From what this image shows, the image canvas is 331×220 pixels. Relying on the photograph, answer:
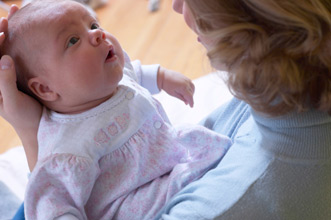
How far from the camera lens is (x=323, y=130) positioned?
0.68m

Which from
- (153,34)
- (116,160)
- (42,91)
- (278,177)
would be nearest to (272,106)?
(278,177)

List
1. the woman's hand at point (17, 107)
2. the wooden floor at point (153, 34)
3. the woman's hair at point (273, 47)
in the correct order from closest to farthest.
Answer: the woman's hair at point (273, 47), the woman's hand at point (17, 107), the wooden floor at point (153, 34)

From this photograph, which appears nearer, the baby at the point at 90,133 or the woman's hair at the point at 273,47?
the woman's hair at the point at 273,47

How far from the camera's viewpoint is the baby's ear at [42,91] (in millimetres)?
836

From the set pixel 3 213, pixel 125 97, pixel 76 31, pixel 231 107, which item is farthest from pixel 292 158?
pixel 3 213

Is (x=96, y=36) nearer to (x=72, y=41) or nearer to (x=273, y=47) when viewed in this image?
(x=72, y=41)

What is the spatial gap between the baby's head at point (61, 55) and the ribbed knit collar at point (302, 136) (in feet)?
1.19

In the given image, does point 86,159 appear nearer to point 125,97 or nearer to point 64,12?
point 125,97

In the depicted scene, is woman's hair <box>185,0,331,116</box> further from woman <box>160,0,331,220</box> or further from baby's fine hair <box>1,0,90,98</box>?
baby's fine hair <box>1,0,90,98</box>

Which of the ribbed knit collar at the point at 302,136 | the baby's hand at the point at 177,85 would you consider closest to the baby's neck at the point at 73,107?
the baby's hand at the point at 177,85

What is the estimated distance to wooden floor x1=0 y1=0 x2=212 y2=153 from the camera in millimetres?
2189

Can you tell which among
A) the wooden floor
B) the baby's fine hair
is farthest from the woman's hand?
the wooden floor

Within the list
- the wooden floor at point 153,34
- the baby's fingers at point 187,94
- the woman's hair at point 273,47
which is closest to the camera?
the woman's hair at point 273,47

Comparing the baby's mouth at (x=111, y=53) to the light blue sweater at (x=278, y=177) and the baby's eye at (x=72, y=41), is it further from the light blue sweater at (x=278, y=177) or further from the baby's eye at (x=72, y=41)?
the light blue sweater at (x=278, y=177)
